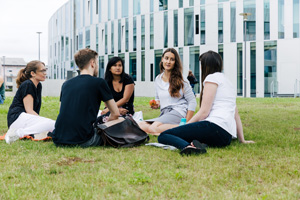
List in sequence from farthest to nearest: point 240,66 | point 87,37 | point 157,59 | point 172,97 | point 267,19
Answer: point 87,37 < point 157,59 < point 240,66 < point 267,19 < point 172,97

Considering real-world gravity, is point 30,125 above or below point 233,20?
below

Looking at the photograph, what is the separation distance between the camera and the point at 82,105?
499cm

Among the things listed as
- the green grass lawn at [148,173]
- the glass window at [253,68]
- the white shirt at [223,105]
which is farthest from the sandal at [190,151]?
the glass window at [253,68]

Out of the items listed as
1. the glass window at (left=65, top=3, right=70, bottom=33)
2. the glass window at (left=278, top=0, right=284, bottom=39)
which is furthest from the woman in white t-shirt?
the glass window at (left=65, top=3, right=70, bottom=33)

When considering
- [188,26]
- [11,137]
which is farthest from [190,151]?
[188,26]

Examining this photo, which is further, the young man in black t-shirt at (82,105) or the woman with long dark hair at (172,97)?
the woman with long dark hair at (172,97)

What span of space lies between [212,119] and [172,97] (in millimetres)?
1773

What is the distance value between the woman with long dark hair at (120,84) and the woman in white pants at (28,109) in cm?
127

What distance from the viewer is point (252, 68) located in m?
28.6

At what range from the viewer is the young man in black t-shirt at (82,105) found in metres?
4.97

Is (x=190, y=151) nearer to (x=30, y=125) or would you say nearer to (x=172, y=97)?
(x=172, y=97)

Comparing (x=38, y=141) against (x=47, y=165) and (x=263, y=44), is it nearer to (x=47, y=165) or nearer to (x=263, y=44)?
(x=47, y=165)

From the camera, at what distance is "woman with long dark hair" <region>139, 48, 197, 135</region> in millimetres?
6375

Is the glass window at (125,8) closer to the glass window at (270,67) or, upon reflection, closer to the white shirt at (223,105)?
the glass window at (270,67)
